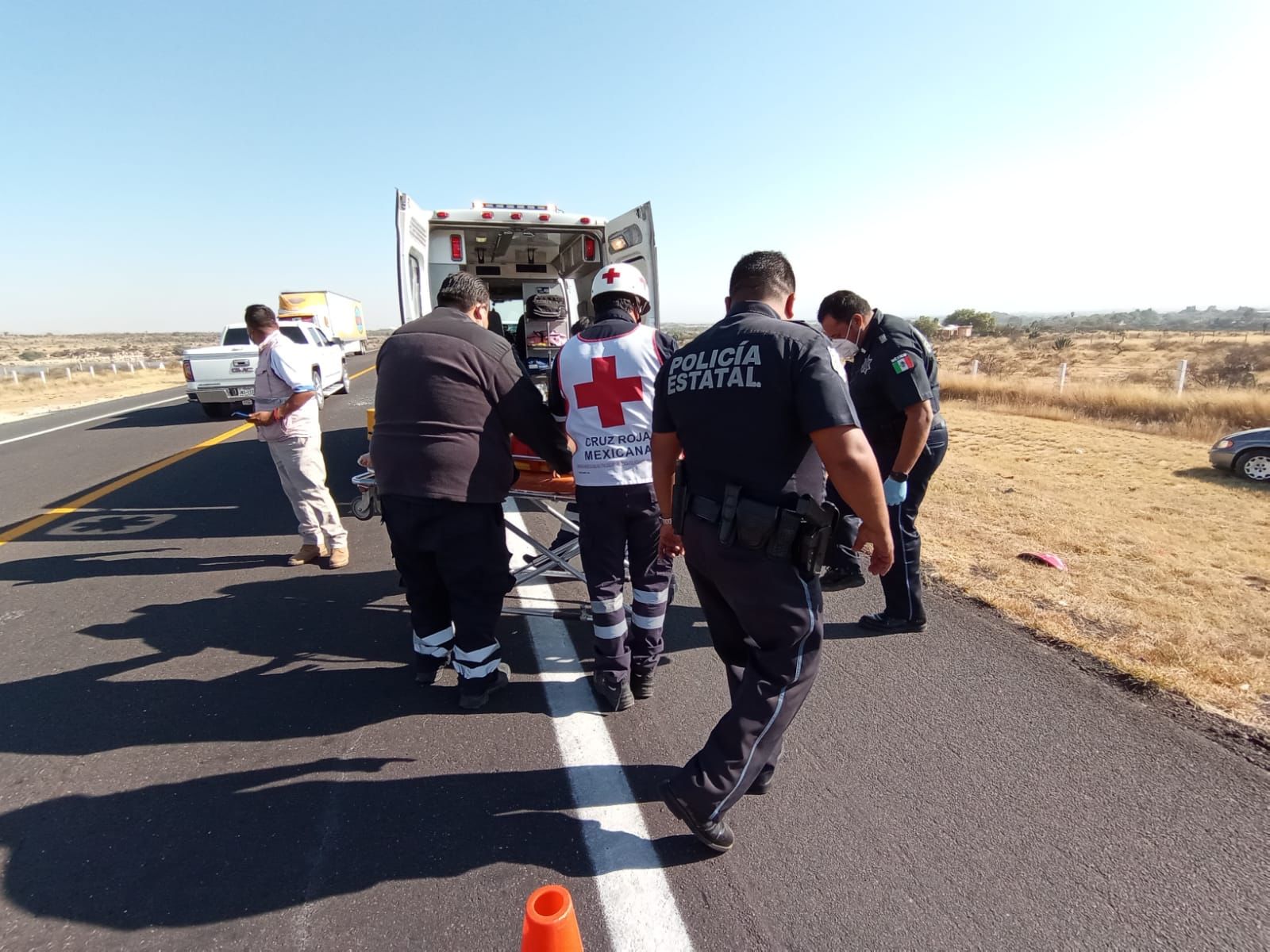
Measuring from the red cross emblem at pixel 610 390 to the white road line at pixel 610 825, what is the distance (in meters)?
1.35

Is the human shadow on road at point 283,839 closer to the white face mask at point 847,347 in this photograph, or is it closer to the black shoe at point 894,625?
the black shoe at point 894,625

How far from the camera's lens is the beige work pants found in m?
4.96

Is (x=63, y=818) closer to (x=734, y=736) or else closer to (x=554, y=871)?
(x=554, y=871)

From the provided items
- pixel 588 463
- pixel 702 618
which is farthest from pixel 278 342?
pixel 702 618

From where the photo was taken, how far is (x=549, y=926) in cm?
152

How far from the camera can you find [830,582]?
437 centimetres

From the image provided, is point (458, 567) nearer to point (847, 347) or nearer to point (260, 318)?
point (847, 347)

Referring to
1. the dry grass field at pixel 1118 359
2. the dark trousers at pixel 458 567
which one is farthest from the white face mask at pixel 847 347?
the dry grass field at pixel 1118 359

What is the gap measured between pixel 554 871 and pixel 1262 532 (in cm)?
792

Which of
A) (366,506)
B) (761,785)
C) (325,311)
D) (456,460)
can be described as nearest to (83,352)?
(325,311)

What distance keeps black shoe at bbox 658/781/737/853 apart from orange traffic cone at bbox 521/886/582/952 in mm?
597

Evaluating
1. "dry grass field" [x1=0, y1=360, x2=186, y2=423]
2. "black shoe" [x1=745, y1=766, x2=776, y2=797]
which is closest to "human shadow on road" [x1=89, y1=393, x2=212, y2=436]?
"dry grass field" [x1=0, y1=360, x2=186, y2=423]

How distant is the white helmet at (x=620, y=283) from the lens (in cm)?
302

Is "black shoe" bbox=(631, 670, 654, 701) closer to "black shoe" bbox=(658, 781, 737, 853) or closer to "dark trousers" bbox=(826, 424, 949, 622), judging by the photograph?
"black shoe" bbox=(658, 781, 737, 853)
